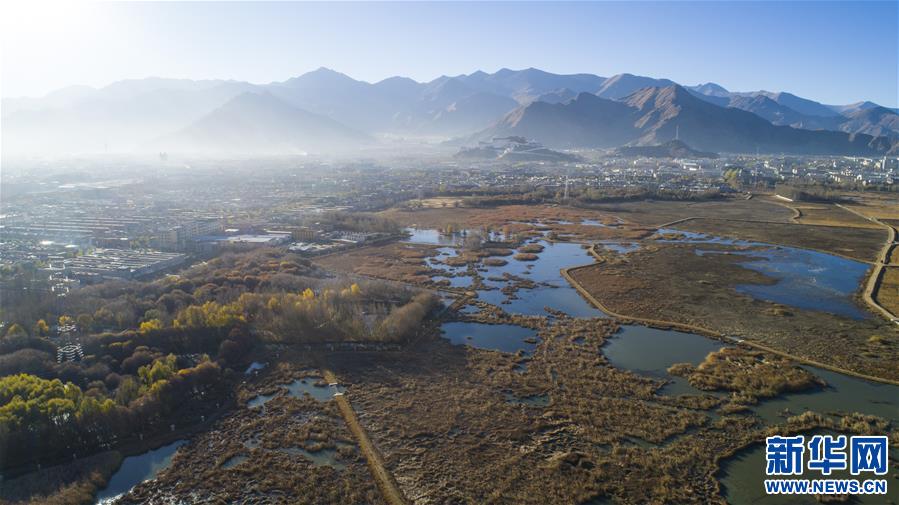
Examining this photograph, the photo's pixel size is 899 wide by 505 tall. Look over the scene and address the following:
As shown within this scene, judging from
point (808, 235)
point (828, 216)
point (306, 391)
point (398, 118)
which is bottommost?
point (306, 391)

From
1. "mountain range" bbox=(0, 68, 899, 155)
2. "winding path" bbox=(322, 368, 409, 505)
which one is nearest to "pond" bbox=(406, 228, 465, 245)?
"winding path" bbox=(322, 368, 409, 505)

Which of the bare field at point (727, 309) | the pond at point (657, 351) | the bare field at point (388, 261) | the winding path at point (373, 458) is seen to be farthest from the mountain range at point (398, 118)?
the winding path at point (373, 458)

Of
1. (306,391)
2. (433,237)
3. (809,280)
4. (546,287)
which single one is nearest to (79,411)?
(306,391)

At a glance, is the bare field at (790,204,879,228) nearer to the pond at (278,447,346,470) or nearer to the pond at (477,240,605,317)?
the pond at (477,240,605,317)

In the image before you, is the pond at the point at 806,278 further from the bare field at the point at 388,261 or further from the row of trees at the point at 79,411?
A: the row of trees at the point at 79,411

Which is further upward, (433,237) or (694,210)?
(694,210)

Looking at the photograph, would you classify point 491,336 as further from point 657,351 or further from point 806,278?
point 806,278
